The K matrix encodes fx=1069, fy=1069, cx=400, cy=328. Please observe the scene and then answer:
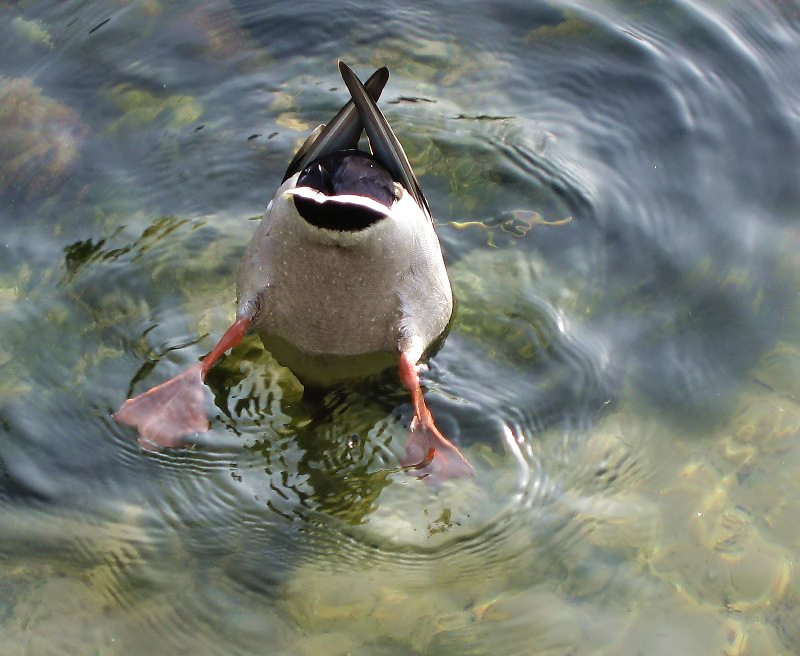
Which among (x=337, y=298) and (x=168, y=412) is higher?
(x=337, y=298)

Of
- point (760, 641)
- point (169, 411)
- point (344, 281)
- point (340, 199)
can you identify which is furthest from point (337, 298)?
point (760, 641)

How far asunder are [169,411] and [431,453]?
104cm

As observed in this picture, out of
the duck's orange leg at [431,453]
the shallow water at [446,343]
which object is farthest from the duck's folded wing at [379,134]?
the duck's orange leg at [431,453]

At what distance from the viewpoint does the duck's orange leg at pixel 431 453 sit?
410 centimetres

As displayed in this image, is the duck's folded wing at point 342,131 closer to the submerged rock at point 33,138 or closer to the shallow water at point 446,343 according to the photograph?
the shallow water at point 446,343

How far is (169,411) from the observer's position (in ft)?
13.7

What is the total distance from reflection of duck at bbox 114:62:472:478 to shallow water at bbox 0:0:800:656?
0.14m

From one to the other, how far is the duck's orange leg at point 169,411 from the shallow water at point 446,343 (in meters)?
0.06

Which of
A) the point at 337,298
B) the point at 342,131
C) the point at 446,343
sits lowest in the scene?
the point at 446,343

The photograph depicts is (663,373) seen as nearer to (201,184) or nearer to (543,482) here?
(543,482)

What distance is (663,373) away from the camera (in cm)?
464

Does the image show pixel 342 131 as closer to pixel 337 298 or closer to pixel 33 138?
pixel 337 298

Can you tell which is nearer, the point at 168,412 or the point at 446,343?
the point at 168,412

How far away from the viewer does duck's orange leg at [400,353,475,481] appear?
4102 mm
